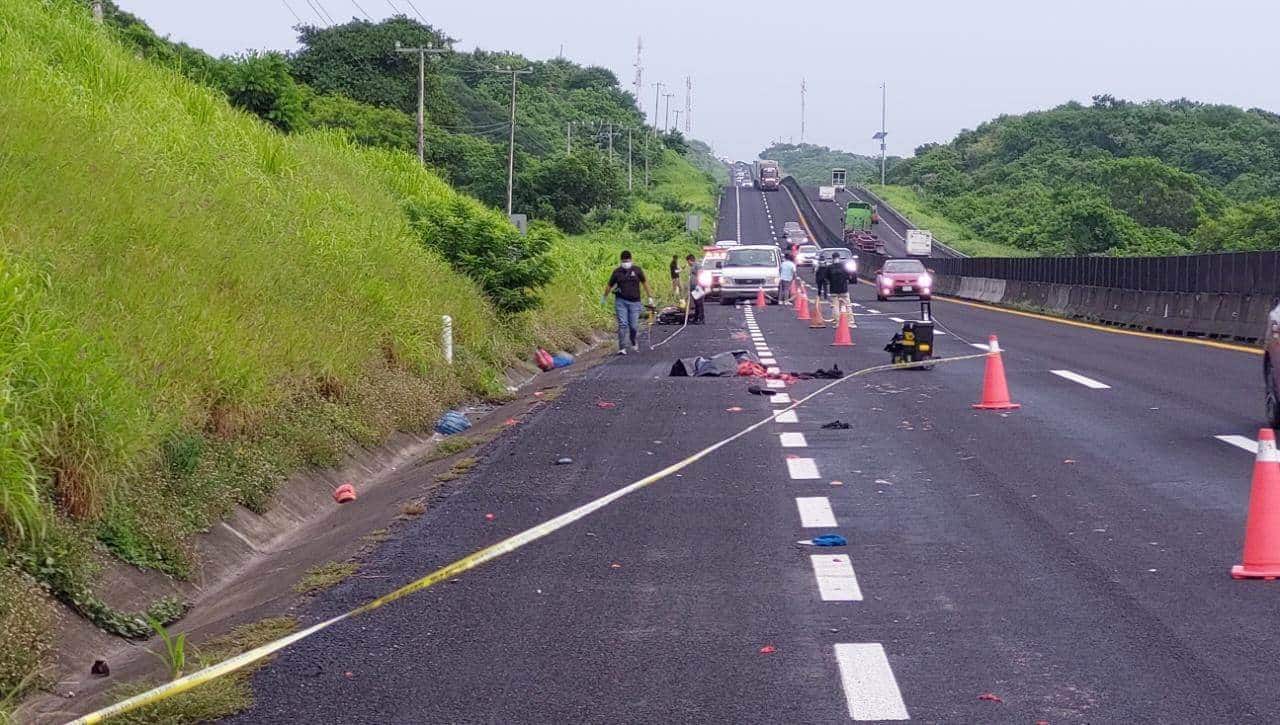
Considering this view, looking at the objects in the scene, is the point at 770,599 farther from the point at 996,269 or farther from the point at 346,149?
the point at 996,269

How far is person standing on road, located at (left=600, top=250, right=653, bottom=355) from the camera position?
1016 inches

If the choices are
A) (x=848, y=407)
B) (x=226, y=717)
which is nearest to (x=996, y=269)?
A: (x=848, y=407)

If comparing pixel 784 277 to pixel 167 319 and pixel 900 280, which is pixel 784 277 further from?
pixel 167 319

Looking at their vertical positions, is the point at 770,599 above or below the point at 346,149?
below

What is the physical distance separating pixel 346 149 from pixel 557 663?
2264 cm

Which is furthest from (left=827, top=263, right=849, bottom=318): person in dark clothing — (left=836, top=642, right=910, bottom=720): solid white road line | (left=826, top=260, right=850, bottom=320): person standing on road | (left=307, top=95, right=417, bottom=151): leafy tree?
(left=307, top=95, right=417, bottom=151): leafy tree

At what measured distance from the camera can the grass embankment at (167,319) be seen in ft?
26.2

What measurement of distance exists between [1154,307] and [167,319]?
27.3 meters

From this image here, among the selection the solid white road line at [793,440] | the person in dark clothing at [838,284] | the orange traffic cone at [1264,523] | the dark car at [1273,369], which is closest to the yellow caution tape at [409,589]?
the solid white road line at [793,440]

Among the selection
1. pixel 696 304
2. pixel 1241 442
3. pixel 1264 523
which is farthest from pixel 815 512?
pixel 696 304

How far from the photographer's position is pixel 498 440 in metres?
14.5

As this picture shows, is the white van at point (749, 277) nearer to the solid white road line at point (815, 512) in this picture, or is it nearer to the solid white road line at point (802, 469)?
the solid white road line at point (802, 469)

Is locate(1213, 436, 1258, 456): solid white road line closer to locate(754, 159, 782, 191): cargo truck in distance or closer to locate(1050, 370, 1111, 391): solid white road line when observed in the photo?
locate(1050, 370, 1111, 391): solid white road line

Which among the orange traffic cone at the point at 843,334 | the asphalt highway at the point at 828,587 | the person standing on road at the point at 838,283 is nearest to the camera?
the asphalt highway at the point at 828,587
